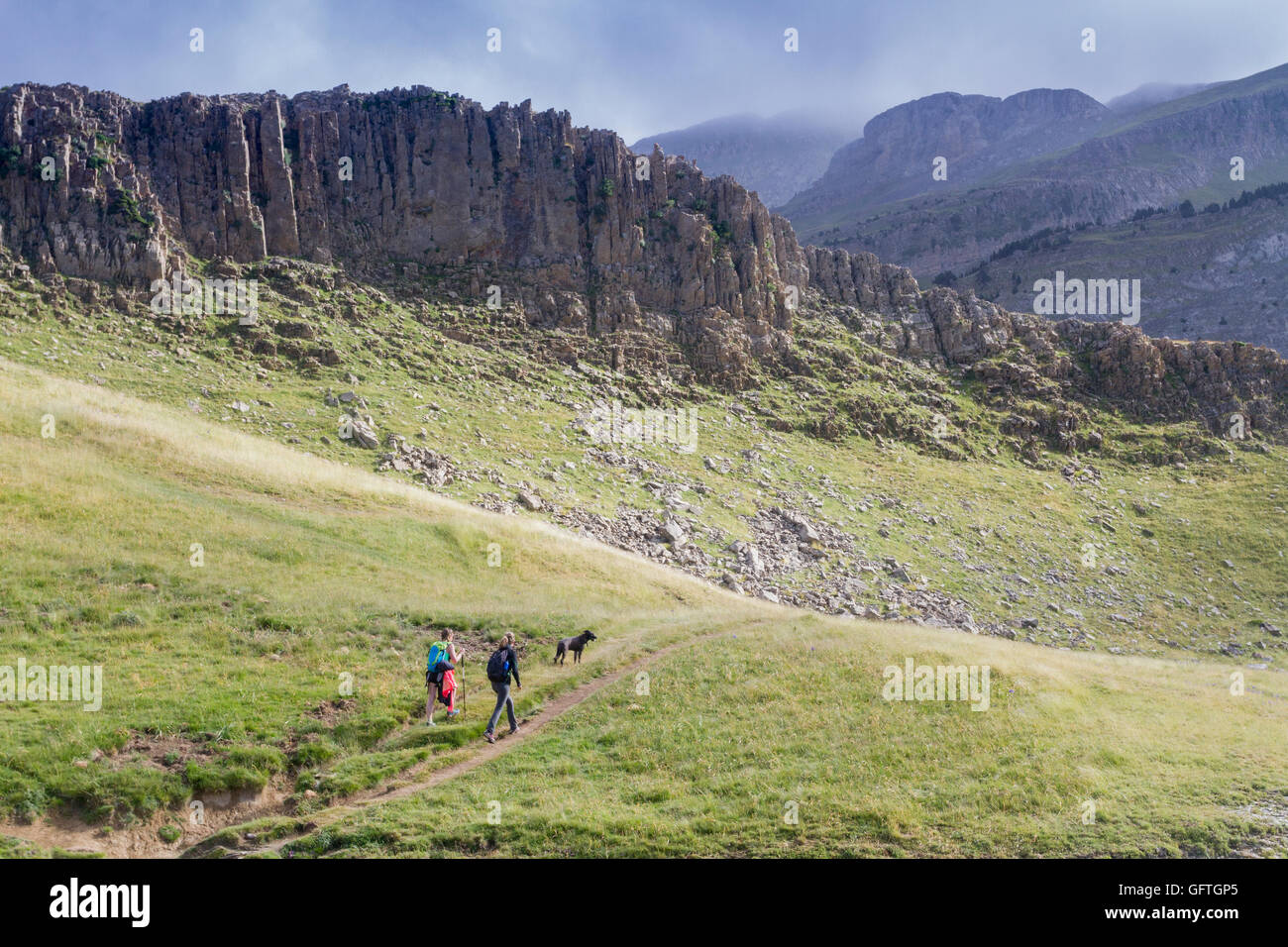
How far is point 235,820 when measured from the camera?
48.3ft

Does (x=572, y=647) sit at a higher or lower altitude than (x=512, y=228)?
lower

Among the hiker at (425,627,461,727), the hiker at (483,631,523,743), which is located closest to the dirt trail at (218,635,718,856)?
the hiker at (483,631,523,743)

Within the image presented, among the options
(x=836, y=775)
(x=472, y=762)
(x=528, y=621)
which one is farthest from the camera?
(x=528, y=621)

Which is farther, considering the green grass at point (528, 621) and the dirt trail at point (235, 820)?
the green grass at point (528, 621)

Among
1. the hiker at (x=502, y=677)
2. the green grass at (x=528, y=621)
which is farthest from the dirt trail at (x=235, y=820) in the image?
the hiker at (x=502, y=677)

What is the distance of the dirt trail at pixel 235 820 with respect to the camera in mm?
13070

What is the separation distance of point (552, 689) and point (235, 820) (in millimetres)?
8775

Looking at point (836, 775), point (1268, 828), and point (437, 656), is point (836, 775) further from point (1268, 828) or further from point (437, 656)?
point (437, 656)

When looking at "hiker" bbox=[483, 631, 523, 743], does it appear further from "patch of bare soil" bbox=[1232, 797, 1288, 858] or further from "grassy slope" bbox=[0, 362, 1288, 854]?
"patch of bare soil" bbox=[1232, 797, 1288, 858]

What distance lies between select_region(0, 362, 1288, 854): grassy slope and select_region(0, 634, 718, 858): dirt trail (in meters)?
0.69

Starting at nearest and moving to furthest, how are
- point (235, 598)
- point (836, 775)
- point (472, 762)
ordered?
point (836, 775)
point (472, 762)
point (235, 598)

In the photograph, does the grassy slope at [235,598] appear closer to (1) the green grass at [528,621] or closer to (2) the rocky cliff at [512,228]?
(1) the green grass at [528,621]

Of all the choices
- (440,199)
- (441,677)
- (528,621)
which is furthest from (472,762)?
(440,199)

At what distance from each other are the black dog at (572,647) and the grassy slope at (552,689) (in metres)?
0.96
